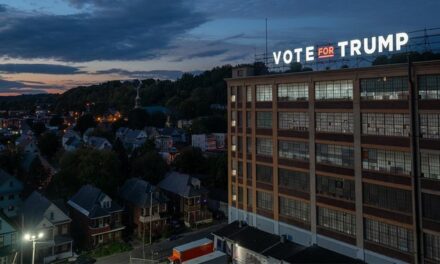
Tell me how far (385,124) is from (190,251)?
29588 mm

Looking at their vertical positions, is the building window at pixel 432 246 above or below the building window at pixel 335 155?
below

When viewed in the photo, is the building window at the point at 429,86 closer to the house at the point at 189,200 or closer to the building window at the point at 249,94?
the building window at the point at 249,94

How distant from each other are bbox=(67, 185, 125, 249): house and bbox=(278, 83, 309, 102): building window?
1355 inches

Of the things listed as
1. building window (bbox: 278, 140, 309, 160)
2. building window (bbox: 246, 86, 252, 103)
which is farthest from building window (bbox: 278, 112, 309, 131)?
building window (bbox: 246, 86, 252, 103)

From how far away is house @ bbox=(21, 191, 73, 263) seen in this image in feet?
176

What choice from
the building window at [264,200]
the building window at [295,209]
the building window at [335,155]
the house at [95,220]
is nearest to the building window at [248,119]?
the building window at [264,200]

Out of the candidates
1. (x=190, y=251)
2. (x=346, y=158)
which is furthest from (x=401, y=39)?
(x=190, y=251)

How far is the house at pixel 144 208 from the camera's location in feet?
213

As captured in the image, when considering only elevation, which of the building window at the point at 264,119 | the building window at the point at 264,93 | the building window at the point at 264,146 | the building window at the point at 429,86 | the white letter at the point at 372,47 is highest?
the white letter at the point at 372,47

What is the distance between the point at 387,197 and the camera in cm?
3856

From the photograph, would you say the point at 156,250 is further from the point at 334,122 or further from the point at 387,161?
the point at 387,161

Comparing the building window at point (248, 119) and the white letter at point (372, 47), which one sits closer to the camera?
the white letter at point (372, 47)

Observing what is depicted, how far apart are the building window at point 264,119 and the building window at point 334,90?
29.1 ft

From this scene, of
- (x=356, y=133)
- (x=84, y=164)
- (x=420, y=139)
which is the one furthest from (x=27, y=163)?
(x=420, y=139)
